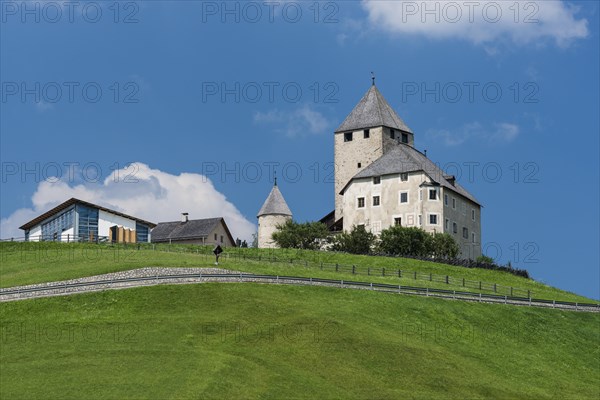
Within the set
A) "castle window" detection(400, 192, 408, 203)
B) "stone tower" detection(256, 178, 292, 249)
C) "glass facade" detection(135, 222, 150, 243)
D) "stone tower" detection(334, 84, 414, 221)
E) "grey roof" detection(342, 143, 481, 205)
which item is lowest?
"glass facade" detection(135, 222, 150, 243)

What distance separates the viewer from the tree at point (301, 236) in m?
100

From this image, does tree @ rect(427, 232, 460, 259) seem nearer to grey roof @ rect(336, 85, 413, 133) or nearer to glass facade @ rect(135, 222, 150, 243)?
grey roof @ rect(336, 85, 413, 133)

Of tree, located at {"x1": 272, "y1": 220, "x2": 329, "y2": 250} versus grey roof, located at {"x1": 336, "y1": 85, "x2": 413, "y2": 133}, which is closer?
tree, located at {"x1": 272, "y1": 220, "x2": 329, "y2": 250}

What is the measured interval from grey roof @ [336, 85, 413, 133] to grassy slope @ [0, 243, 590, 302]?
1137 inches

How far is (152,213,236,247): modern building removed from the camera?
110306 mm

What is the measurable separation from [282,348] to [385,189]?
198 feet

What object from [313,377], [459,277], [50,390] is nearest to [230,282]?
[313,377]

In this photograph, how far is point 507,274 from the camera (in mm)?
93188

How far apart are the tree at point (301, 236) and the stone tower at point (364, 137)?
1253cm

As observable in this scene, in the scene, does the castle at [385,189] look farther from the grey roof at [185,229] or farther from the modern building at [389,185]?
the grey roof at [185,229]

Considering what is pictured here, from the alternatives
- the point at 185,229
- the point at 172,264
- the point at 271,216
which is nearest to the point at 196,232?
the point at 185,229

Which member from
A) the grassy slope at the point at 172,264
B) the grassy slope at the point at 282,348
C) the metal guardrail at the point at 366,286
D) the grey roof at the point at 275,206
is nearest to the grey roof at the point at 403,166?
the grey roof at the point at 275,206

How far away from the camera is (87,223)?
91.1 metres

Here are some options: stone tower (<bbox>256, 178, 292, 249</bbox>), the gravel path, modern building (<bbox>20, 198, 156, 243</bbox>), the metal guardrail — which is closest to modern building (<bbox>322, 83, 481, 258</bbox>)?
stone tower (<bbox>256, 178, 292, 249</bbox>)
